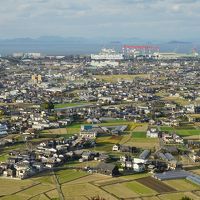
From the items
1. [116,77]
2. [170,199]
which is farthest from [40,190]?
[116,77]

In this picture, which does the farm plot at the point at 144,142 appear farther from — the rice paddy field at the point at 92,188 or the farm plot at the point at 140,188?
the farm plot at the point at 140,188

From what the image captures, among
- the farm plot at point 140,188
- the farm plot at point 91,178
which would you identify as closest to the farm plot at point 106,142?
the farm plot at point 91,178

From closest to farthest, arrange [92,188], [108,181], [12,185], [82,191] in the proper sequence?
[82,191] < [92,188] < [12,185] < [108,181]

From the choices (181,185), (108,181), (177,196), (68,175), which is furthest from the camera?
(68,175)

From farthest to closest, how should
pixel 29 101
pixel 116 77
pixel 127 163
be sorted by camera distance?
pixel 116 77
pixel 29 101
pixel 127 163

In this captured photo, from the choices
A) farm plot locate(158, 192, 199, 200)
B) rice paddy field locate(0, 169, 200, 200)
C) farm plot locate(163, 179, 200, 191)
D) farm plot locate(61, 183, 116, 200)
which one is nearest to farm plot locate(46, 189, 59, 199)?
rice paddy field locate(0, 169, 200, 200)

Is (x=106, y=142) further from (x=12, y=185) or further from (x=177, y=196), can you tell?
(x=177, y=196)

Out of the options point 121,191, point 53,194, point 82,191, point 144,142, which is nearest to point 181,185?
point 121,191

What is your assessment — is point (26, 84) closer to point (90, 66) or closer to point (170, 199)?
point (90, 66)
